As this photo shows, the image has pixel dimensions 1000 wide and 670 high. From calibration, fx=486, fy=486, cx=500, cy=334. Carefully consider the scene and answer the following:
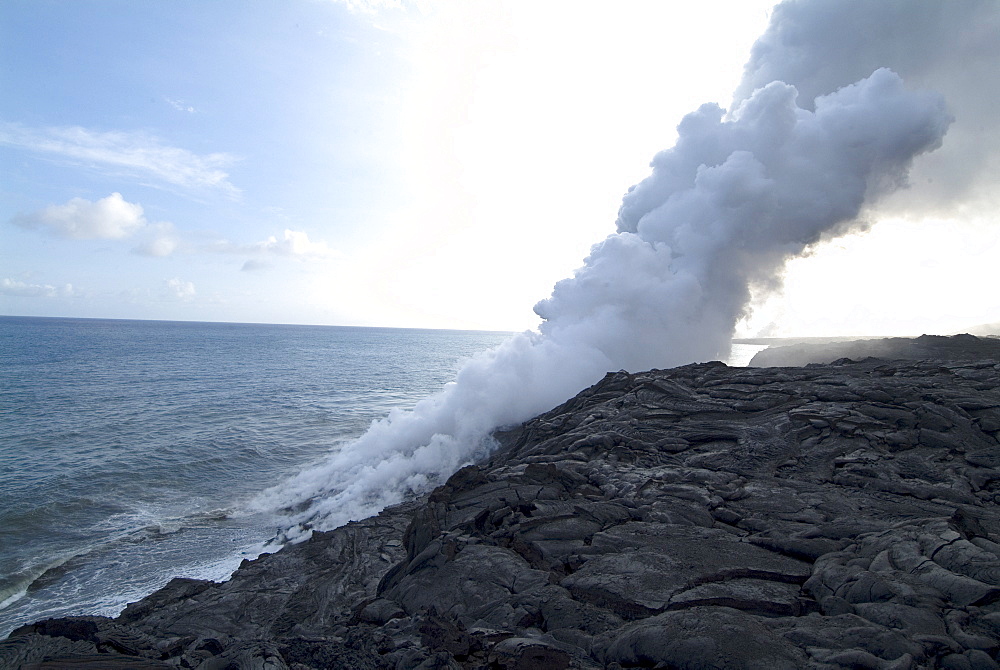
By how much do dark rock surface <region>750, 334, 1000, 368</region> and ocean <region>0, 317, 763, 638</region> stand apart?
34.6 metres

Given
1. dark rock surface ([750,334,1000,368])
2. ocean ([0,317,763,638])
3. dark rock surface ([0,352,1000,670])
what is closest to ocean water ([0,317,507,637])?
ocean ([0,317,763,638])

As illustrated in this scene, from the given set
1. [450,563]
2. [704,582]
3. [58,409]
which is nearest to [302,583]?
[450,563]

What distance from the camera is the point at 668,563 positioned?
10.0 meters

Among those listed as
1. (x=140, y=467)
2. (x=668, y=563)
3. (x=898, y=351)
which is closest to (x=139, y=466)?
(x=140, y=467)

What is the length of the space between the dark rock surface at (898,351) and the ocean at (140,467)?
34588 millimetres

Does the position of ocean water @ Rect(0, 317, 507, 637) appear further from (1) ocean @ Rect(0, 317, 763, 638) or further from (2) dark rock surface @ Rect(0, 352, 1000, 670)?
(2) dark rock surface @ Rect(0, 352, 1000, 670)

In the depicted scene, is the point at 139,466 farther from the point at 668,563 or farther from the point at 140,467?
the point at 668,563

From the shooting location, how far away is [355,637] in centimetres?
868

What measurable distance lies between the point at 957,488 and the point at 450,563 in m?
13.0

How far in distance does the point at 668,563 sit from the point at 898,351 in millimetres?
35761

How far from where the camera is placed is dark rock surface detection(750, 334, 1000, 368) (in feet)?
102

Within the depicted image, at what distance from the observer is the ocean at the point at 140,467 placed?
18.0 m

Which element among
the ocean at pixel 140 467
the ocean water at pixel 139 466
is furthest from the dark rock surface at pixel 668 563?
the ocean water at pixel 139 466

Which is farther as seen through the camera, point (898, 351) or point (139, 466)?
point (898, 351)
